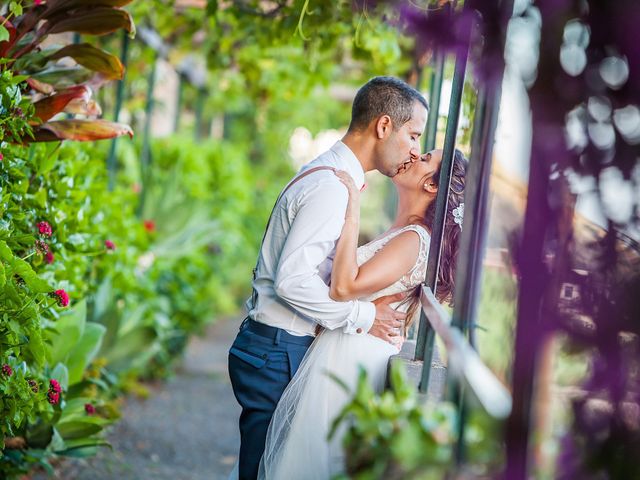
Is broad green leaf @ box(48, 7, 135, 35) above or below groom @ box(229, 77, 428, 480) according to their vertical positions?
above

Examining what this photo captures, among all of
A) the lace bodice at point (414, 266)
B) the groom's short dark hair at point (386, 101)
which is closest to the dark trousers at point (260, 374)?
the lace bodice at point (414, 266)

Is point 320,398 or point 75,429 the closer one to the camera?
point 320,398

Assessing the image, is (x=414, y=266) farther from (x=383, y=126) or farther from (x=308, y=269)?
(x=383, y=126)

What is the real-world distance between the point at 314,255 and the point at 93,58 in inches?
65.6

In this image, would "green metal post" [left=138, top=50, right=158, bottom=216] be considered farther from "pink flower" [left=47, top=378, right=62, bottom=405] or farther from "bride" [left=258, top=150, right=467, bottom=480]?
"bride" [left=258, top=150, right=467, bottom=480]

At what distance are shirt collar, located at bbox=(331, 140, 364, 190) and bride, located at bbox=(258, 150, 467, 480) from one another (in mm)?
147

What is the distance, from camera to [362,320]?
9.09 ft

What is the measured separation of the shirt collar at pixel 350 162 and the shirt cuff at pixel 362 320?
17.9 inches

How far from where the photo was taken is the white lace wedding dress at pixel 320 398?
2.61 metres

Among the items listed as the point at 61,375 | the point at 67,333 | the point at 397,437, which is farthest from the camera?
the point at 67,333

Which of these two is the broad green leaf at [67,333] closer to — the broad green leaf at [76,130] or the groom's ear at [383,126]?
the broad green leaf at [76,130]

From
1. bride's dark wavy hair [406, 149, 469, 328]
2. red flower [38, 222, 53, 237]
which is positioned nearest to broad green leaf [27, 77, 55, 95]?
red flower [38, 222, 53, 237]

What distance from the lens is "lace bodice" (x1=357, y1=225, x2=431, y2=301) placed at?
286 cm

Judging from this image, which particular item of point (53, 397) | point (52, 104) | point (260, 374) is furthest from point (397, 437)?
point (52, 104)
